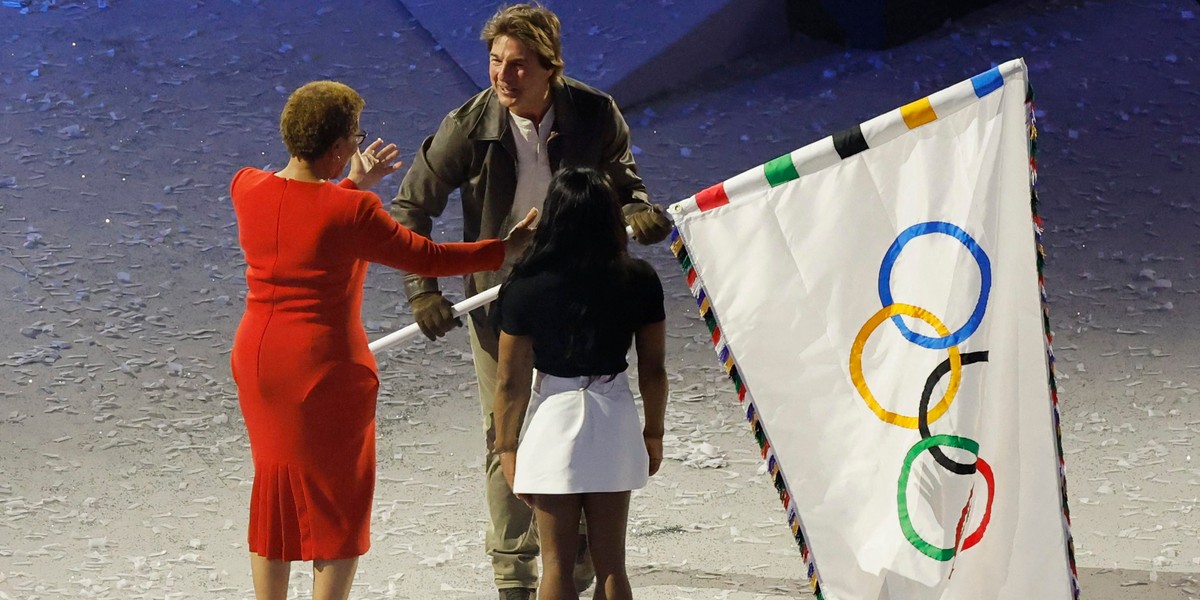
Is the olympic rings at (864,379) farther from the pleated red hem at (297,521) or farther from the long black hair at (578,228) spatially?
the pleated red hem at (297,521)

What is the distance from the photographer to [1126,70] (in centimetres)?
665

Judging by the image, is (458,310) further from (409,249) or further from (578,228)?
(578,228)

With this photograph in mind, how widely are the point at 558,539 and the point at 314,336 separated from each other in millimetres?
534

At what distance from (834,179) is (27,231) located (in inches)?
149

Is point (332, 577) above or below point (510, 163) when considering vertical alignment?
below

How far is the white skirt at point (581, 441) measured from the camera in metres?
2.48

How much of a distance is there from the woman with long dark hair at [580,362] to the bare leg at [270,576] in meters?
0.44

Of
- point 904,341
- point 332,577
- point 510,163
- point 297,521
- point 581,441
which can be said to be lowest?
point 332,577

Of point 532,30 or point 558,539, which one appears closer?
point 558,539

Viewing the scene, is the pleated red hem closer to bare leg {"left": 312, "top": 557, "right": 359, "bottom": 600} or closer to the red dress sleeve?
bare leg {"left": 312, "top": 557, "right": 359, "bottom": 600}

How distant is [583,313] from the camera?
246 cm

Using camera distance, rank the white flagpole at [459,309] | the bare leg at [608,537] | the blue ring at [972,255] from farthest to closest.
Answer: the white flagpole at [459,309]
the bare leg at [608,537]
the blue ring at [972,255]

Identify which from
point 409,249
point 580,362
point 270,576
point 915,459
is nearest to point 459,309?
Result: point 409,249

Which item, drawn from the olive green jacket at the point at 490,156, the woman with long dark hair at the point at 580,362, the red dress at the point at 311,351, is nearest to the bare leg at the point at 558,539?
the woman with long dark hair at the point at 580,362
